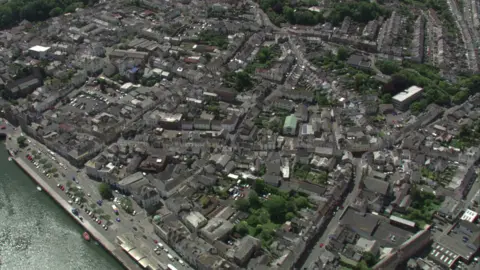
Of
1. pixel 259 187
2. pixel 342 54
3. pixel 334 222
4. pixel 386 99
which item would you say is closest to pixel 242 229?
pixel 259 187

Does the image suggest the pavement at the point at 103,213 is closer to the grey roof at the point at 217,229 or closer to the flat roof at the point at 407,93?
the grey roof at the point at 217,229

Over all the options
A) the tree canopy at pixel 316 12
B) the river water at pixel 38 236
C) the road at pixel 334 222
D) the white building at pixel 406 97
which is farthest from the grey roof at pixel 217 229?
the tree canopy at pixel 316 12

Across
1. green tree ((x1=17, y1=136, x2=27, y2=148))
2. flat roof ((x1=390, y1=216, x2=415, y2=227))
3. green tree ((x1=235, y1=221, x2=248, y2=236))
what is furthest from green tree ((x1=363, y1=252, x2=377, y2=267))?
green tree ((x1=17, y1=136, x2=27, y2=148))

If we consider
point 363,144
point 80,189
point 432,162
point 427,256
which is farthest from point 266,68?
point 427,256

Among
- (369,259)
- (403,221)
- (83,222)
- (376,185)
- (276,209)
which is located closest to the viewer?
(369,259)

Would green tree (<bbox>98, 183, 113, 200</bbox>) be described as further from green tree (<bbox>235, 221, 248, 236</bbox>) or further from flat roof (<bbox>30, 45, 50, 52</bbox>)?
flat roof (<bbox>30, 45, 50, 52</bbox>)

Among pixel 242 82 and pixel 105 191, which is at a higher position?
pixel 242 82

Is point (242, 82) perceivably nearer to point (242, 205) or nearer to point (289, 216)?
point (242, 205)
